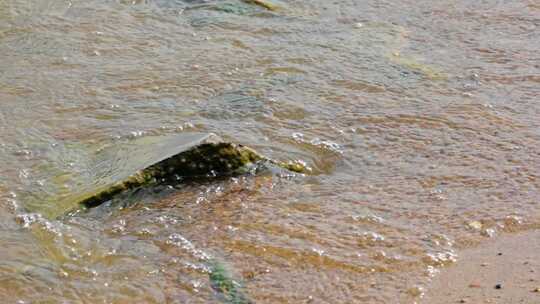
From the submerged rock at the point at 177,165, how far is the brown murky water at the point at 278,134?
0.25ft

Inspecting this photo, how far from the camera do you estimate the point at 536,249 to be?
349cm

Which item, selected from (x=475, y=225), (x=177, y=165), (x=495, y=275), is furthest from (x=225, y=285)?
(x=475, y=225)

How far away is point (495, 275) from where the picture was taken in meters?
3.30

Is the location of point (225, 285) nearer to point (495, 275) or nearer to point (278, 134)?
point (495, 275)

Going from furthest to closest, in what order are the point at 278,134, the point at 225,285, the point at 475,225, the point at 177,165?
the point at 278,134, the point at 177,165, the point at 475,225, the point at 225,285

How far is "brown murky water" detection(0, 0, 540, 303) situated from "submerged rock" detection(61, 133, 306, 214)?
0.08 meters

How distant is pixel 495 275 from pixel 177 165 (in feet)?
4.75

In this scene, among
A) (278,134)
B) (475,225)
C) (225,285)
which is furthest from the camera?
(278,134)

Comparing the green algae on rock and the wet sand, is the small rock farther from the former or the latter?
the green algae on rock

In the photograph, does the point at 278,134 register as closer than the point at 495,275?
No

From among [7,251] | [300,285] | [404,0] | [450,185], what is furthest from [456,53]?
[7,251]

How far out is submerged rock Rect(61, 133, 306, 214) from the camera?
153 inches

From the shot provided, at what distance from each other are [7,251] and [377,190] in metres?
1.57

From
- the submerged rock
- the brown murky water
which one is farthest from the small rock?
the submerged rock
